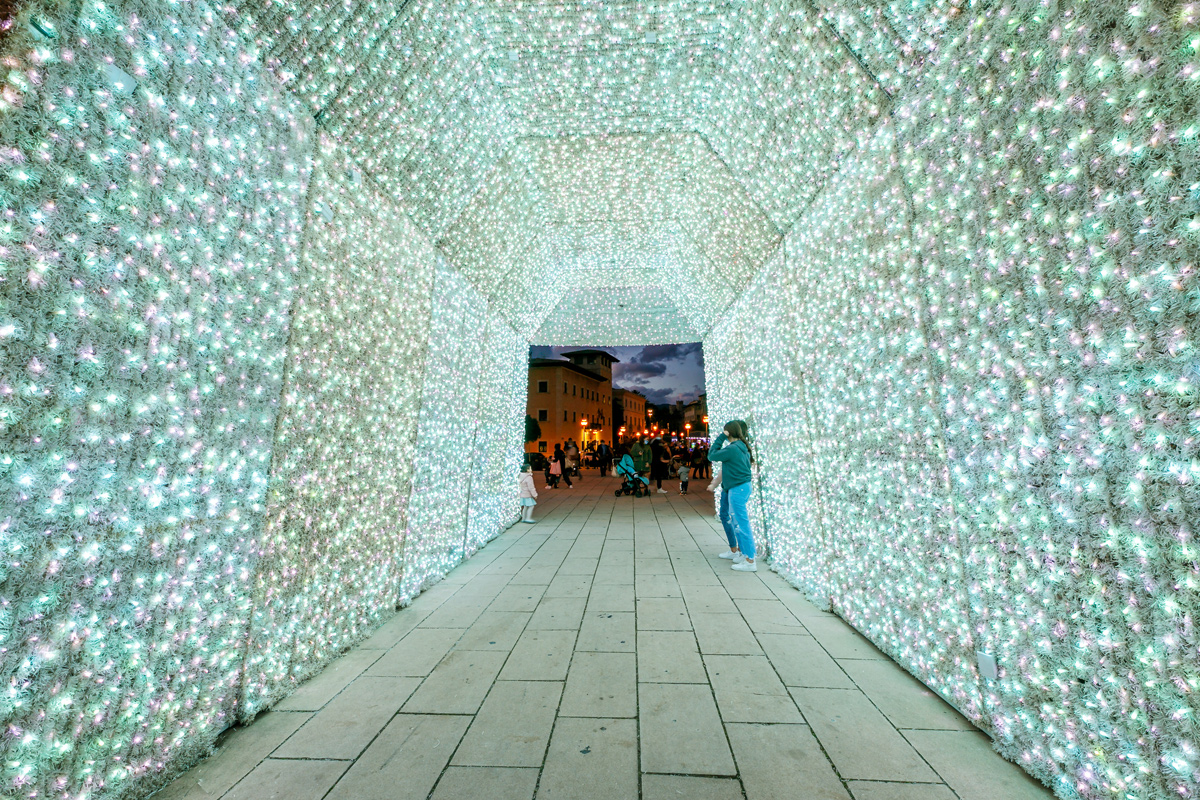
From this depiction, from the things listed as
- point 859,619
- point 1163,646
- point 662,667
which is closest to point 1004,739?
point 1163,646

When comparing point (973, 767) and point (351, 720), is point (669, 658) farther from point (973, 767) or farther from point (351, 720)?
point (351, 720)

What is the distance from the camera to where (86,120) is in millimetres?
1537

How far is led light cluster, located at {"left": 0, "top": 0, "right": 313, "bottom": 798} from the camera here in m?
1.39

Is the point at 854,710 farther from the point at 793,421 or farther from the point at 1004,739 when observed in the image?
the point at 793,421

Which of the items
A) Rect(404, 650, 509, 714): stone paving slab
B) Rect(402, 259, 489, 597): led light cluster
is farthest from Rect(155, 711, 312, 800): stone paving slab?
Rect(402, 259, 489, 597): led light cluster

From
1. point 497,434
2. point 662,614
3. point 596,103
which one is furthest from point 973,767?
point 497,434

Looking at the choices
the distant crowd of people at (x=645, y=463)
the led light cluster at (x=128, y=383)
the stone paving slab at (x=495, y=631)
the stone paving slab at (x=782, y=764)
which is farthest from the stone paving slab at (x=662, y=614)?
the distant crowd of people at (x=645, y=463)

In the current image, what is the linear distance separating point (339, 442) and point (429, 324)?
5.17 feet

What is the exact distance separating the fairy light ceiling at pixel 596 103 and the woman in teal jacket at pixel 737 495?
198 centimetres

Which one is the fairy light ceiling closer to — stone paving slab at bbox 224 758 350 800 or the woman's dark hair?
the woman's dark hair

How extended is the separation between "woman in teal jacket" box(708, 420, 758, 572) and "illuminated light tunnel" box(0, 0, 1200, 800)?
974 mm

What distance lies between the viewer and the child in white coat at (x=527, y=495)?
7559 mm

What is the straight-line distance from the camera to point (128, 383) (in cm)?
168

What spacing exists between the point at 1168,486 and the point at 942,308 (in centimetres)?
115
